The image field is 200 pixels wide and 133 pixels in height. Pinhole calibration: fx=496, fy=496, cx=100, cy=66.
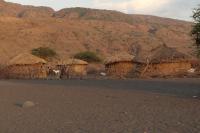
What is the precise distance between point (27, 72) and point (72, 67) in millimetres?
4111

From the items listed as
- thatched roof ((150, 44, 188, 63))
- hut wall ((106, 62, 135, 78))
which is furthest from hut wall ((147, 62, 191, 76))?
hut wall ((106, 62, 135, 78))

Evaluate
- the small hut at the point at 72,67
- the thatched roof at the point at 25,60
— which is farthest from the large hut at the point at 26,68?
the small hut at the point at 72,67

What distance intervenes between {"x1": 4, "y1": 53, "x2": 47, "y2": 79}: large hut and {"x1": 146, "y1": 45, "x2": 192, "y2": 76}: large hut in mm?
9504

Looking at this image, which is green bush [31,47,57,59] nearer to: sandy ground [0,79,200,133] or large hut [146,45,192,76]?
large hut [146,45,192,76]

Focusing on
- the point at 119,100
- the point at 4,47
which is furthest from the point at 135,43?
the point at 119,100

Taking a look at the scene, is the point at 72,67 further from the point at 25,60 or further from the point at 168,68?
the point at 168,68

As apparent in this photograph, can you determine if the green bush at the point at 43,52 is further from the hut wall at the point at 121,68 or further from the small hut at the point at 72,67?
the hut wall at the point at 121,68

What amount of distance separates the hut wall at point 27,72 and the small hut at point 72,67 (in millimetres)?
1708

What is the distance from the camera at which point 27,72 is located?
43281 millimetres

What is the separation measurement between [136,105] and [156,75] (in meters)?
23.6

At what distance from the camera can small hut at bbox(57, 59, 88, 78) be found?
43.4 metres

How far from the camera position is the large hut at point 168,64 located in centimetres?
4044

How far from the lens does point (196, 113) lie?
13.6m

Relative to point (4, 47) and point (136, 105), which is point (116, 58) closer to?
point (136, 105)
